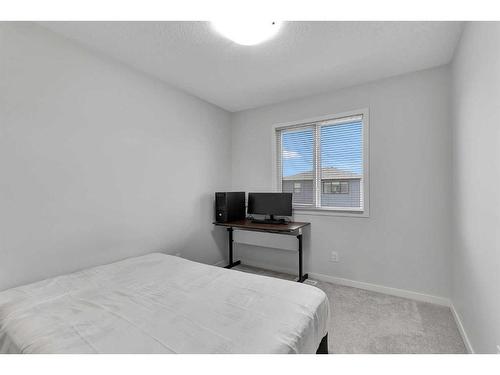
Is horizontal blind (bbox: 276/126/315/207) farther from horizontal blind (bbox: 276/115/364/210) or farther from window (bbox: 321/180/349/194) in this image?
window (bbox: 321/180/349/194)

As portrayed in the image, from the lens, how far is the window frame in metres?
2.77

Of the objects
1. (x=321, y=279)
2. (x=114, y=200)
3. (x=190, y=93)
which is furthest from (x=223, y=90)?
(x=321, y=279)

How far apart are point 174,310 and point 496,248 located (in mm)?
1773

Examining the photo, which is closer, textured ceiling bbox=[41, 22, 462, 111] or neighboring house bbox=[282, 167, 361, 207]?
textured ceiling bbox=[41, 22, 462, 111]

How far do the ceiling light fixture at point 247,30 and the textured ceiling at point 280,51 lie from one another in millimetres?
82

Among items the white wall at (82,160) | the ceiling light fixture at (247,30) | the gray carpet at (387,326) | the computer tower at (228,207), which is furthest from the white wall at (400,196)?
the white wall at (82,160)

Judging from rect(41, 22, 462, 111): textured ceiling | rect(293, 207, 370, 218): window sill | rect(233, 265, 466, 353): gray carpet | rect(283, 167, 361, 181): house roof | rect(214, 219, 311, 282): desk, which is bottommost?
rect(233, 265, 466, 353): gray carpet

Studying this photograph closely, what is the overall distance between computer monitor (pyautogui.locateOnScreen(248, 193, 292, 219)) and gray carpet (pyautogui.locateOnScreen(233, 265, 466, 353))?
115 centimetres

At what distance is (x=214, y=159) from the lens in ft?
11.5

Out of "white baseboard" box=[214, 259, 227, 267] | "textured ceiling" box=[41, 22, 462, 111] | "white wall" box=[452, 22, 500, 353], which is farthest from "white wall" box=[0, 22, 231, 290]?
"white wall" box=[452, 22, 500, 353]

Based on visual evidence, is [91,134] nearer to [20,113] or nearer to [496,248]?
[20,113]

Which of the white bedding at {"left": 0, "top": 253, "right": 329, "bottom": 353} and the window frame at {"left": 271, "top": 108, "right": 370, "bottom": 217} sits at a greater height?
the window frame at {"left": 271, "top": 108, "right": 370, "bottom": 217}

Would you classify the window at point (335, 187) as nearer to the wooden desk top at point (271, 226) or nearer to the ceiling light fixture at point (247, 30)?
the wooden desk top at point (271, 226)

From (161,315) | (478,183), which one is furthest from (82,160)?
(478,183)
